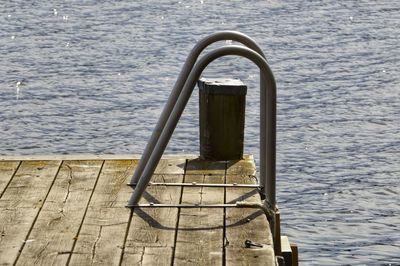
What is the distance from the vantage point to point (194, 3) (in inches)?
1300

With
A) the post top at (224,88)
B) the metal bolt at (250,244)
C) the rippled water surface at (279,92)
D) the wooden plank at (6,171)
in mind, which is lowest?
the rippled water surface at (279,92)

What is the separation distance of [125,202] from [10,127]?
35.6 feet

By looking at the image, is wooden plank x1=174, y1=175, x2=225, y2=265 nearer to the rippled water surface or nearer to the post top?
the post top

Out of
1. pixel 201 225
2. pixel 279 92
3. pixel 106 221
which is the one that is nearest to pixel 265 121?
pixel 201 225

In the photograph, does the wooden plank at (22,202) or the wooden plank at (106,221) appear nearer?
the wooden plank at (106,221)

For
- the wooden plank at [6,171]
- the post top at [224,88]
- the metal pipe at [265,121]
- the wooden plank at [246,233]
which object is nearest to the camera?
the wooden plank at [246,233]

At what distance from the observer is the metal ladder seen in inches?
297

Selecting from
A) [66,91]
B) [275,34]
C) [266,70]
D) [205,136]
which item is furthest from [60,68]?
[266,70]

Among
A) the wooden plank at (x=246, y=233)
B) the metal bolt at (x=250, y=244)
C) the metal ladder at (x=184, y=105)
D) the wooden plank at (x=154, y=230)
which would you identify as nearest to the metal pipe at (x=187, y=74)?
the metal ladder at (x=184, y=105)

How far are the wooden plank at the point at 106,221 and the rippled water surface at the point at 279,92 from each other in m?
4.30

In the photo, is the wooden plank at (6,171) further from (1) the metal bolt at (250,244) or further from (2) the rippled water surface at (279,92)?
(2) the rippled water surface at (279,92)

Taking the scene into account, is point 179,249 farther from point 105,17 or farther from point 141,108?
point 105,17

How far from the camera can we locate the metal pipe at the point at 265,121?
7.53m

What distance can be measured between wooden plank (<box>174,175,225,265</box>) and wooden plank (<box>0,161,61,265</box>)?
1040 millimetres
